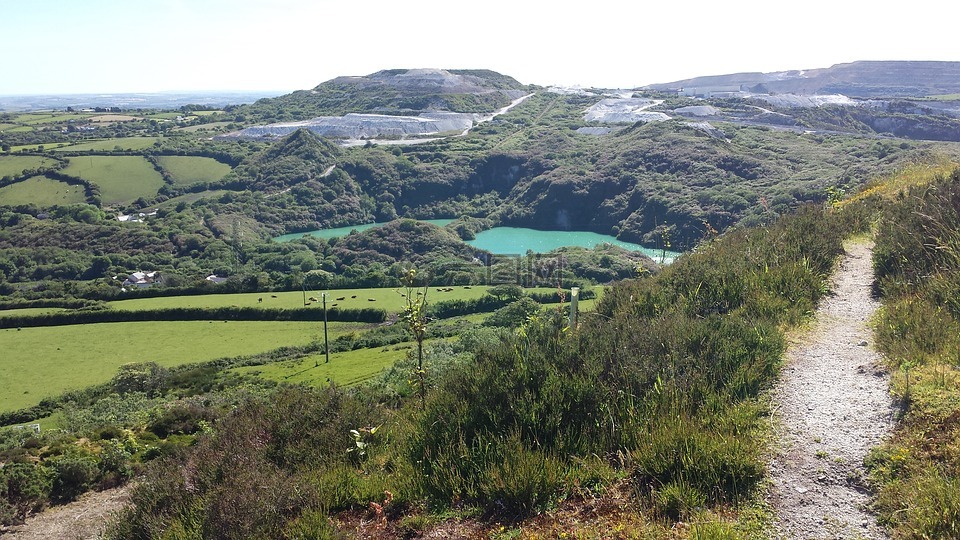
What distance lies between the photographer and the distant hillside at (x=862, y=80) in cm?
12650

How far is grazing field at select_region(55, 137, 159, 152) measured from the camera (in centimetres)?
10306

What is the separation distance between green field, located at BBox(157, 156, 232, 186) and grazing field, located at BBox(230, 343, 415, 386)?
74927 millimetres

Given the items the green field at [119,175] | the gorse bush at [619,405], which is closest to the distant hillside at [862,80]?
the green field at [119,175]

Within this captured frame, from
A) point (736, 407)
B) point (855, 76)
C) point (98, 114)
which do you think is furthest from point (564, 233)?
point (98, 114)

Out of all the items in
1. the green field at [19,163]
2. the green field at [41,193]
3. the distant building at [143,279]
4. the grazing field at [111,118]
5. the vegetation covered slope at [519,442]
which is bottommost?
the distant building at [143,279]

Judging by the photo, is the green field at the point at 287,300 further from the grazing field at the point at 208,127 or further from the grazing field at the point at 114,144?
the grazing field at the point at 208,127

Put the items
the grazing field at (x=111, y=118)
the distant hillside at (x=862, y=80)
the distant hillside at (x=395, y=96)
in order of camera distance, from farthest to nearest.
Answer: the grazing field at (x=111, y=118) < the distant hillside at (x=395, y=96) < the distant hillside at (x=862, y=80)

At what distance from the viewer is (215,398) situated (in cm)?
2270

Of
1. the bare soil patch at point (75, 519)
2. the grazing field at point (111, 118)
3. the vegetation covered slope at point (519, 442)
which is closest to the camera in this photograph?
the vegetation covered slope at point (519, 442)

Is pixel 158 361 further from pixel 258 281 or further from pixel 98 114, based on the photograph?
pixel 98 114

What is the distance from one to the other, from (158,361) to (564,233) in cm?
6074

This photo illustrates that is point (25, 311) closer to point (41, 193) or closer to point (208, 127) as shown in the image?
point (41, 193)

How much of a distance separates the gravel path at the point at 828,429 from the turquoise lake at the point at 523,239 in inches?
2527

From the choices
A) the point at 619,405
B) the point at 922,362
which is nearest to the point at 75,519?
the point at 619,405
